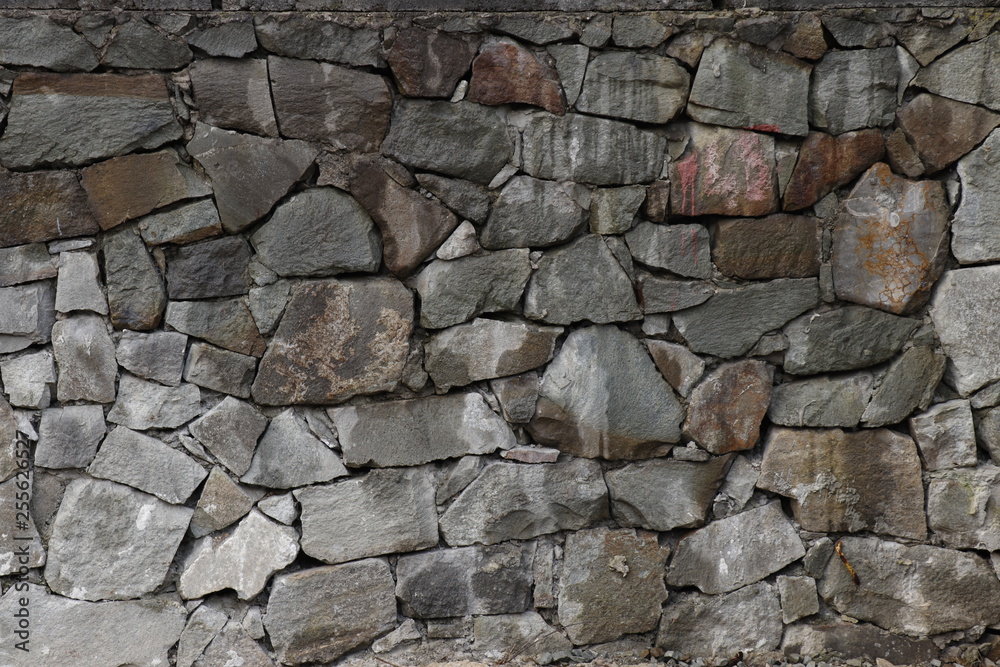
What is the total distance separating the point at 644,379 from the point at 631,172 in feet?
2.22

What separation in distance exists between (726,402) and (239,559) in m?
1.67

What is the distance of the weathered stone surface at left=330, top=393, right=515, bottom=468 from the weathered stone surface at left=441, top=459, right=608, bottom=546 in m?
0.12

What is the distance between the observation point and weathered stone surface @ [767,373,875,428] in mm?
2436

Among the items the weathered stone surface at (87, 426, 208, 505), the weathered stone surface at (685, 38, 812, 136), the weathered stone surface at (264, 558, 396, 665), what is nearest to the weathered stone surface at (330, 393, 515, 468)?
the weathered stone surface at (264, 558, 396, 665)

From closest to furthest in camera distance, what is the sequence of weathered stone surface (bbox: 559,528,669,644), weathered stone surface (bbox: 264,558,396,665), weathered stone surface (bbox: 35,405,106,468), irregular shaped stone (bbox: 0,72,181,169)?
irregular shaped stone (bbox: 0,72,181,169) < weathered stone surface (bbox: 35,405,106,468) < weathered stone surface (bbox: 264,558,396,665) < weathered stone surface (bbox: 559,528,669,644)

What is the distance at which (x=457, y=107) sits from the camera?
2.24 m

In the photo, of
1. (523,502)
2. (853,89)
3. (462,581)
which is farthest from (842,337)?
(462,581)

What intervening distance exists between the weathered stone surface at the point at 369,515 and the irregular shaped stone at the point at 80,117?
3.98 feet

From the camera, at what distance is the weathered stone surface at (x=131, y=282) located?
220 cm

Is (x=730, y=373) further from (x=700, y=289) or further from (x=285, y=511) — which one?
(x=285, y=511)

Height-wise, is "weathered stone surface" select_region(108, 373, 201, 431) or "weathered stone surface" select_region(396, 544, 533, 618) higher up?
"weathered stone surface" select_region(108, 373, 201, 431)

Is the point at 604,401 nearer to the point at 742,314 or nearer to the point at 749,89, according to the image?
the point at 742,314

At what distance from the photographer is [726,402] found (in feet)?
7.95

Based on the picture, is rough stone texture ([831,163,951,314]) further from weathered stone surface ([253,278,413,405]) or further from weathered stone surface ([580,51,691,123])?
weathered stone surface ([253,278,413,405])
